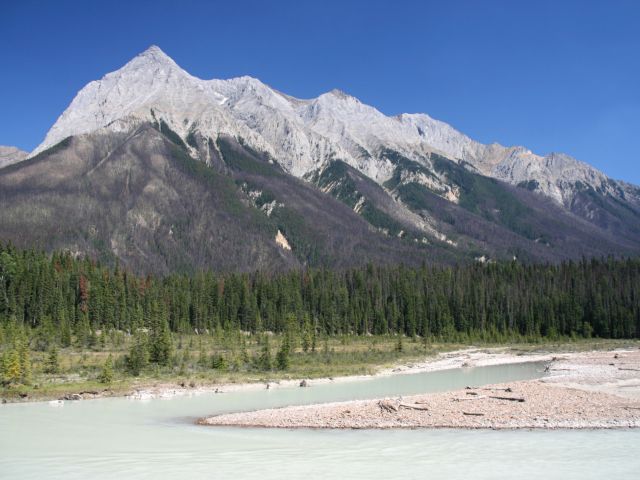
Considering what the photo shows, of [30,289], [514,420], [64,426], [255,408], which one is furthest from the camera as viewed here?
[30,289]

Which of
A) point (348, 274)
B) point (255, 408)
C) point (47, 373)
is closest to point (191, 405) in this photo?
point (255, 408)

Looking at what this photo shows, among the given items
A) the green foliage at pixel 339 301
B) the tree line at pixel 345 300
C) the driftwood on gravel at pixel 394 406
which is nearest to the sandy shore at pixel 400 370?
the driftwood on gravel at pixel 394 406

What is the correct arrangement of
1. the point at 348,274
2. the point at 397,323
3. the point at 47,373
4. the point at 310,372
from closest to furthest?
1. the point at 47,373
2. the point at 310,372
3. the point at 397,323
4. the point at 348,274

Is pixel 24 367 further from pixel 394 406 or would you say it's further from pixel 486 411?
pixel 486 411

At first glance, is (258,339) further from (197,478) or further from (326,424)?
(197,478)

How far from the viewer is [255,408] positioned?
39875 mm

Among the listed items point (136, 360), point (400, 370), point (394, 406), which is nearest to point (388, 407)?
point (394, 406)

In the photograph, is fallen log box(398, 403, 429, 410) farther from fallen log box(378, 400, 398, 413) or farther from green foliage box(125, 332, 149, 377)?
green foliage box(125, 332, 149, 377)

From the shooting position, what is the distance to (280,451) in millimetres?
25422

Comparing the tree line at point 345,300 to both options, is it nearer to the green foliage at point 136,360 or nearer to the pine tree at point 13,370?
the green foliage at point 136,360

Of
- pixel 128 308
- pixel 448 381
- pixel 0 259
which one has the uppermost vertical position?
pixel 0 259

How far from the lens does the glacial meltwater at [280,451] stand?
21469mm

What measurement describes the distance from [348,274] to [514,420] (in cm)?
12428

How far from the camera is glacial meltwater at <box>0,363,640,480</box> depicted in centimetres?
2147
